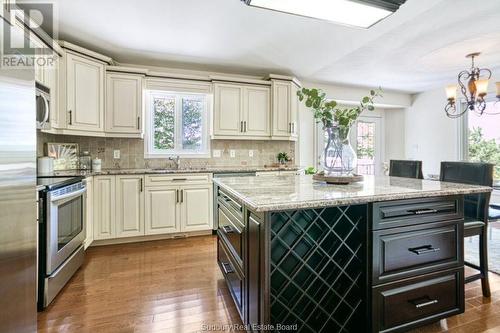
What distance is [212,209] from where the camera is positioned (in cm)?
362

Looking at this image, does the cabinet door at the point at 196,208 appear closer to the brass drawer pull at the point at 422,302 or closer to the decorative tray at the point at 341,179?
the decorative tray at the point at 341,179

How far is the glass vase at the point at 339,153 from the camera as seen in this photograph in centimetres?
185

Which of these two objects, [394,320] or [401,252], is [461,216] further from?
[394,320]

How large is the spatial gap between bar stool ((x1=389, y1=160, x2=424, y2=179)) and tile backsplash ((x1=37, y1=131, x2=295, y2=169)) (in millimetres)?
1998

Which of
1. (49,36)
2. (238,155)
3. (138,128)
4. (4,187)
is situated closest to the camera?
(4,187)

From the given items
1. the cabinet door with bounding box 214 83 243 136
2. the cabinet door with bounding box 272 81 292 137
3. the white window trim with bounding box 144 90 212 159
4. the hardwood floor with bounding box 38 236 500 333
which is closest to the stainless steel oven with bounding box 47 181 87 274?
the hardwood floor with bounding box 38 236 500 333

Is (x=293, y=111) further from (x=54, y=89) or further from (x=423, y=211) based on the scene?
(x=54, y=89)

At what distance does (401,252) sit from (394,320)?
39cm

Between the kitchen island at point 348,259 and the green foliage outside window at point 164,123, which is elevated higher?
the green foliage outside window at point 164,123

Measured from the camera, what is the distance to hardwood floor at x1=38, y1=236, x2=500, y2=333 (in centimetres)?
171

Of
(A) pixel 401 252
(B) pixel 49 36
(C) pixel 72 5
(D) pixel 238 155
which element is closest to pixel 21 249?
(A) pixel 401 252

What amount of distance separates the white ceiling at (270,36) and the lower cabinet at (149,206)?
165 centimetres

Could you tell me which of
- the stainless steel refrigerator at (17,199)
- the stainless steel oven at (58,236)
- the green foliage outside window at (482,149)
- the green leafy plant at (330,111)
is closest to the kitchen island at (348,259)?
the green leafy plant at (330,111)

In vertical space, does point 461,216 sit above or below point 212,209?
above
